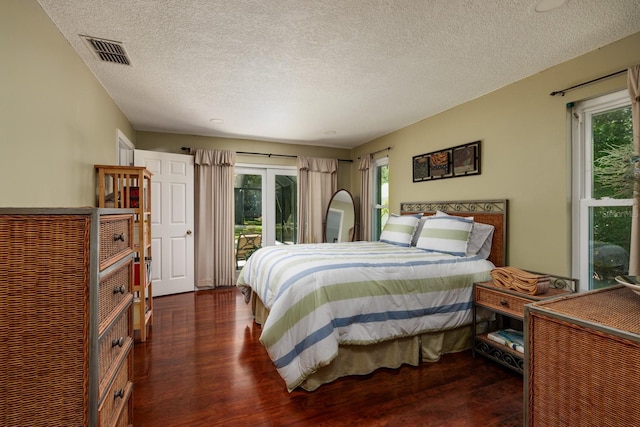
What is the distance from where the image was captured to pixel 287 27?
1.99m

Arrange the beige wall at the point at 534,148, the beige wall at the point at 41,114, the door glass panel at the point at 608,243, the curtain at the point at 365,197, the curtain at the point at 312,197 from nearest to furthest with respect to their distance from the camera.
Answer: the beige wall at the point at 41,114
the door glass panel at the point at 608,243
the beige wall at the point at 534,148
the curtain at the point at 365,197
the curtain at the point at 312,197

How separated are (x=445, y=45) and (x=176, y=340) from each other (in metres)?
3.39

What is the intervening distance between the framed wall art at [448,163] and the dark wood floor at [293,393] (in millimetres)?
1961

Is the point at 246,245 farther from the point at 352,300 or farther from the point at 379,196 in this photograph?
the point at 352,300

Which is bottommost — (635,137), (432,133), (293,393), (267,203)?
(293,393)

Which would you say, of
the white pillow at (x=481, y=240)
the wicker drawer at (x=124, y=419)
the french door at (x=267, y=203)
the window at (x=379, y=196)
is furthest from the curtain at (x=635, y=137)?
the french door at (x=267, y=203)

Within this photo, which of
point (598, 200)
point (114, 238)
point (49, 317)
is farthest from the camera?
point (598, 200)

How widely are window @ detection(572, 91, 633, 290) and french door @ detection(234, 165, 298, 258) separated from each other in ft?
13.1

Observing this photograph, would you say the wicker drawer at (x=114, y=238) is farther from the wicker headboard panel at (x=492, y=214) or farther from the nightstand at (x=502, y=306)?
the wicker headboard panel at (x=492, y=214)

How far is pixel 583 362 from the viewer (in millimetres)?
960

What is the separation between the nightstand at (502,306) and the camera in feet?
6.94

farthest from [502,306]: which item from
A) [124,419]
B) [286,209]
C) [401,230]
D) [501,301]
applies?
[286,209]

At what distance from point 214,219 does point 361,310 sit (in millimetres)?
3387

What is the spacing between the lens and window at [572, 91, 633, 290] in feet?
7.24
